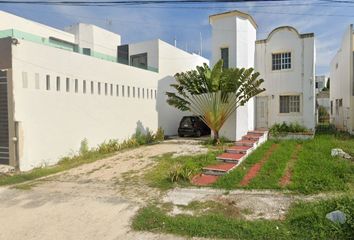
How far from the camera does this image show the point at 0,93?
425 inches

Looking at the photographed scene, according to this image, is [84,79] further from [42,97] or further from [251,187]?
[251,187]

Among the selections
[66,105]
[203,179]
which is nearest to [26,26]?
[66,105]

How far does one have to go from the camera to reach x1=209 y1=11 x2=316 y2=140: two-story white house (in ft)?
54.0

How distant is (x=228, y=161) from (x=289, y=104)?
28.7 ft

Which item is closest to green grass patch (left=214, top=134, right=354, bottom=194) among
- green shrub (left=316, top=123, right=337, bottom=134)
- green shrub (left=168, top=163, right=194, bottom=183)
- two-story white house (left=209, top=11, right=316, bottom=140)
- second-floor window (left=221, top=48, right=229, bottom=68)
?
green shrub (left=168, top=163, right=194, bottom=183)

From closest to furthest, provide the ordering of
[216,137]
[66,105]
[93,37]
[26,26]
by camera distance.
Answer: [66,105]
[216,137]
[26,26]
[93,37]

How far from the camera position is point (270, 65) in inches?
713

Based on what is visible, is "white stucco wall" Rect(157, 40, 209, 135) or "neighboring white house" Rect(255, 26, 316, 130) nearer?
"neighboring white house" Rect(255, 26, 316, 130)

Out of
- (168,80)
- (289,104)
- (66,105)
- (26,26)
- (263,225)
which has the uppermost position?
(26,26)

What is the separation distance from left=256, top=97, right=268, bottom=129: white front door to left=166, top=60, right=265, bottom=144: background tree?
312 cm

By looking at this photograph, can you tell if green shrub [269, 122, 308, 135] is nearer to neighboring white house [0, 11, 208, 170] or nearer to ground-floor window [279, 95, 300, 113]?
ground-floor window [279, 95, 300, 113]

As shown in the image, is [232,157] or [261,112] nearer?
[232,157]

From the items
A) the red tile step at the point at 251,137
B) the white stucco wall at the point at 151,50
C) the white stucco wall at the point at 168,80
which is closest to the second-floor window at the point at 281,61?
the red tile step at the point at 251,137

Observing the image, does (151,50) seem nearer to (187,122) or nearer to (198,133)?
(187,122)
